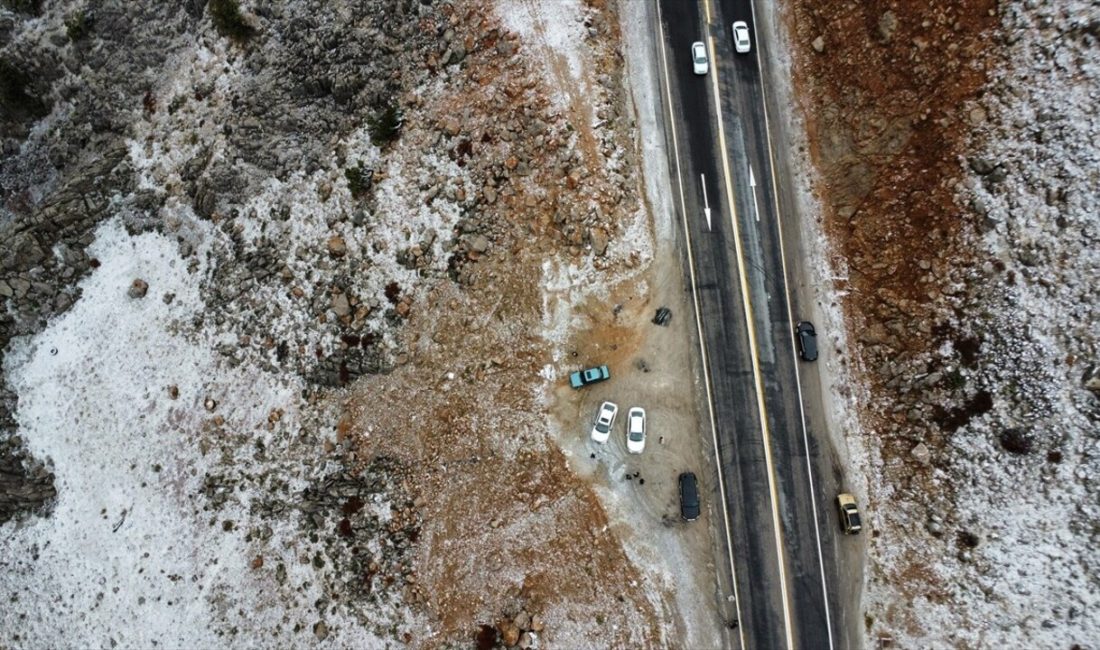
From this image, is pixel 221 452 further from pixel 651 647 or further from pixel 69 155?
pixel 651 647

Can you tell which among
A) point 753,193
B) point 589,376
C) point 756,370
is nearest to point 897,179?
point 753,193

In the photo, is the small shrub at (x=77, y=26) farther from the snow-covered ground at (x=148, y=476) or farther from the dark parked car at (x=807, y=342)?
the dark parked car at (x=807, y=342)

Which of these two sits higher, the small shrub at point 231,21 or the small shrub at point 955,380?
the small shrub at point 231,21

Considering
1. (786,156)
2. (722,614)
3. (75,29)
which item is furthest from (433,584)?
(75,29)

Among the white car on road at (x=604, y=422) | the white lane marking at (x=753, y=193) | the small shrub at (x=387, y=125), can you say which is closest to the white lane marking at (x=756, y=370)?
the white lane marking at (x=753, y=193)

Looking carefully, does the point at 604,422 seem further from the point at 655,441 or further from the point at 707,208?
the point at 707,208

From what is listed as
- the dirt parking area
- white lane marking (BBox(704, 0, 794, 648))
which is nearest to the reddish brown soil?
white lane marking (BBox(704, 0, 794, 648))
